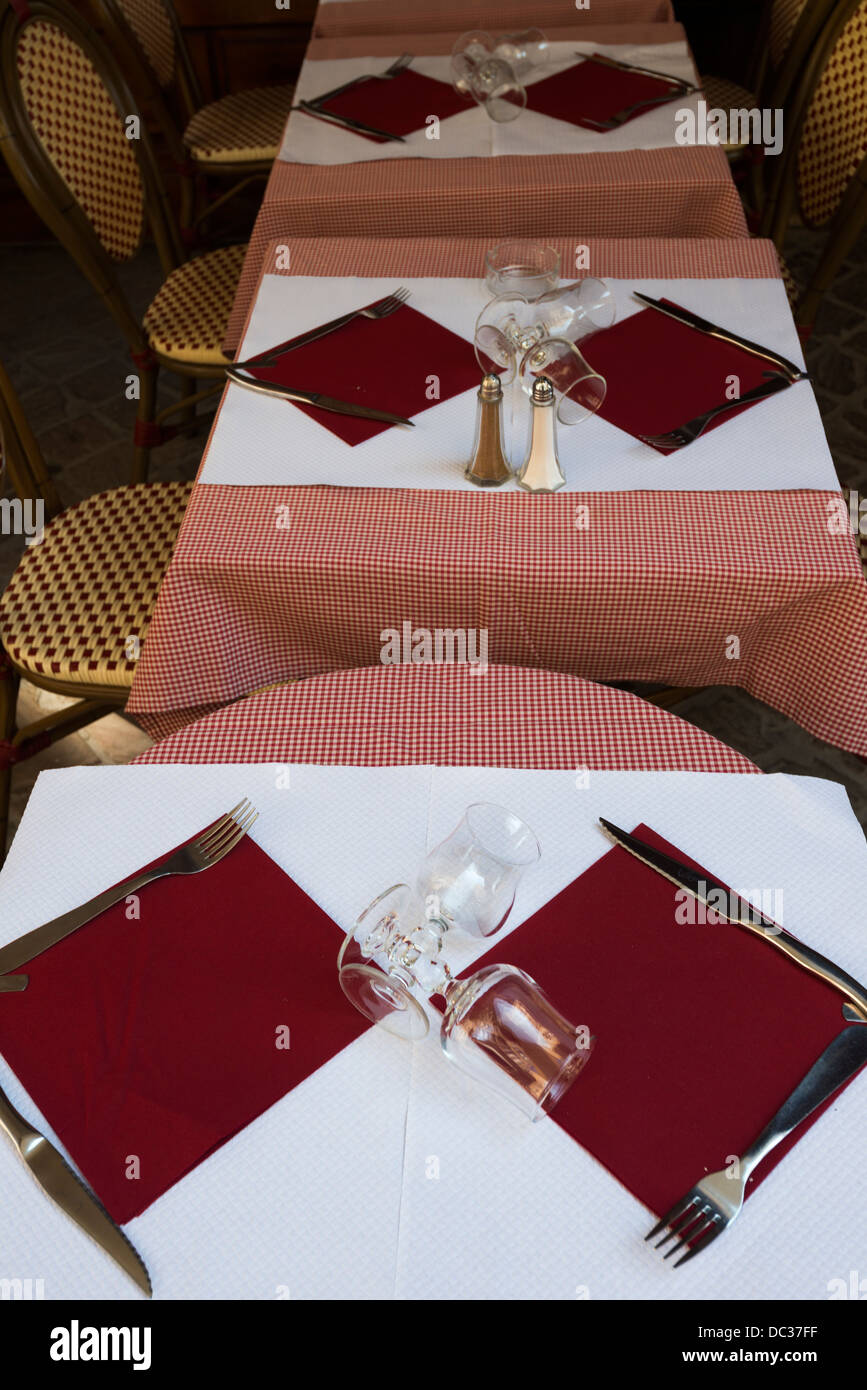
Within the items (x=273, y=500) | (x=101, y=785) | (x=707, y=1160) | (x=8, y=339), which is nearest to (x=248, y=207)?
(x=8, y=339)

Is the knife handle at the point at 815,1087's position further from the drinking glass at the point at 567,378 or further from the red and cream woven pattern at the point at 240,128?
the red and cream woven pattern at the point at 240,128

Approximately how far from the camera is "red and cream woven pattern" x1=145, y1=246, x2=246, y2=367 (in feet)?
7.73

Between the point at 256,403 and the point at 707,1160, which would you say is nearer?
the point at 707,1160

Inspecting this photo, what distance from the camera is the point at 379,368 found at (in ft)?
5.33

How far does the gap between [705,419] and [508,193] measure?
0.76 m

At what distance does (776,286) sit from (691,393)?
1.17ft

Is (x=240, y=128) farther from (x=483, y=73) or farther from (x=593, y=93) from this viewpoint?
(x=593, y=93)

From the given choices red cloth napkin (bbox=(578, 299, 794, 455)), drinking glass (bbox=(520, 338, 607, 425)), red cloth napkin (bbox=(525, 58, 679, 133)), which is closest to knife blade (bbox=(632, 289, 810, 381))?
red cloth napkin (bbox=(578, 299, 794, 455))

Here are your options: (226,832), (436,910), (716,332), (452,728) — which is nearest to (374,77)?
(716,332)

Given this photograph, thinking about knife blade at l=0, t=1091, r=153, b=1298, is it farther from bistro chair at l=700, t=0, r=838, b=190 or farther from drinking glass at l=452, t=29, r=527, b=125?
bistro chair at l=700, t=0, r=838, b=190

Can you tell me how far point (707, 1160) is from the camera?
0.85m

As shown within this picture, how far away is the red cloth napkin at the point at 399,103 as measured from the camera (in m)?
2.18
